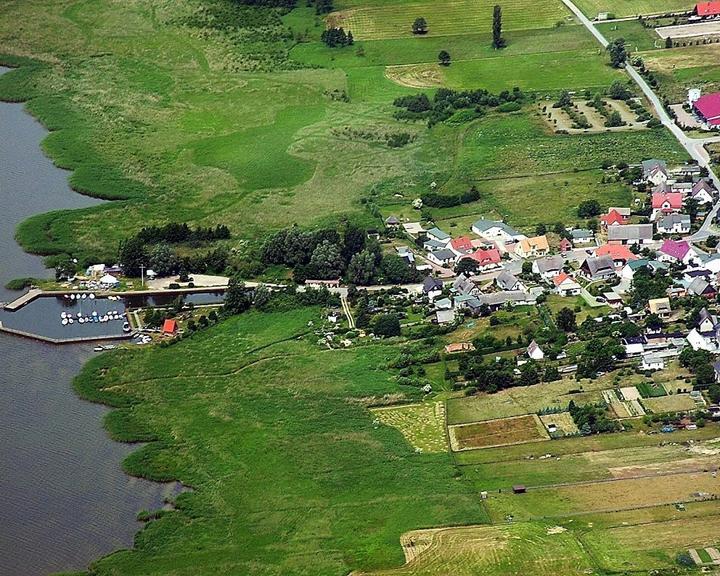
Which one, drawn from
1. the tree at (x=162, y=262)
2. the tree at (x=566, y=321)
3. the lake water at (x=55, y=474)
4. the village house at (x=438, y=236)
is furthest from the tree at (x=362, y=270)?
the lake water at (x=55, y=474)

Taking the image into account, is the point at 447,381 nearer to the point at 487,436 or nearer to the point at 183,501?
the point at 487,436

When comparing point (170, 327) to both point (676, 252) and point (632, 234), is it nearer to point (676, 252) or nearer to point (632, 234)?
point (632, 234)

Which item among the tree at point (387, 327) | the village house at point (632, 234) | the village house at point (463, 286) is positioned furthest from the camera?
the village house at point (632, 234)

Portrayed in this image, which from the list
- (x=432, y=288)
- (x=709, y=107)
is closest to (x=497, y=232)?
(x=432, y=288)

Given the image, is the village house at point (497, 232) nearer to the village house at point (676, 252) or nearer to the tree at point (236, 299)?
the village house at point (676, 252)

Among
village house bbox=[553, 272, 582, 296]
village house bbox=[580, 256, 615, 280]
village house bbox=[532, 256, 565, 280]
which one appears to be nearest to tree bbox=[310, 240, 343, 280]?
village house bbox=[532, 256, 565, 280]

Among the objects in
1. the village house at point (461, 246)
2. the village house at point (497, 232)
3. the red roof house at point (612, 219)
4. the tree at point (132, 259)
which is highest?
the tree at point (132, 259)

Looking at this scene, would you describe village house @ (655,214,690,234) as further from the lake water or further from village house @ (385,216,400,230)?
the lake water
